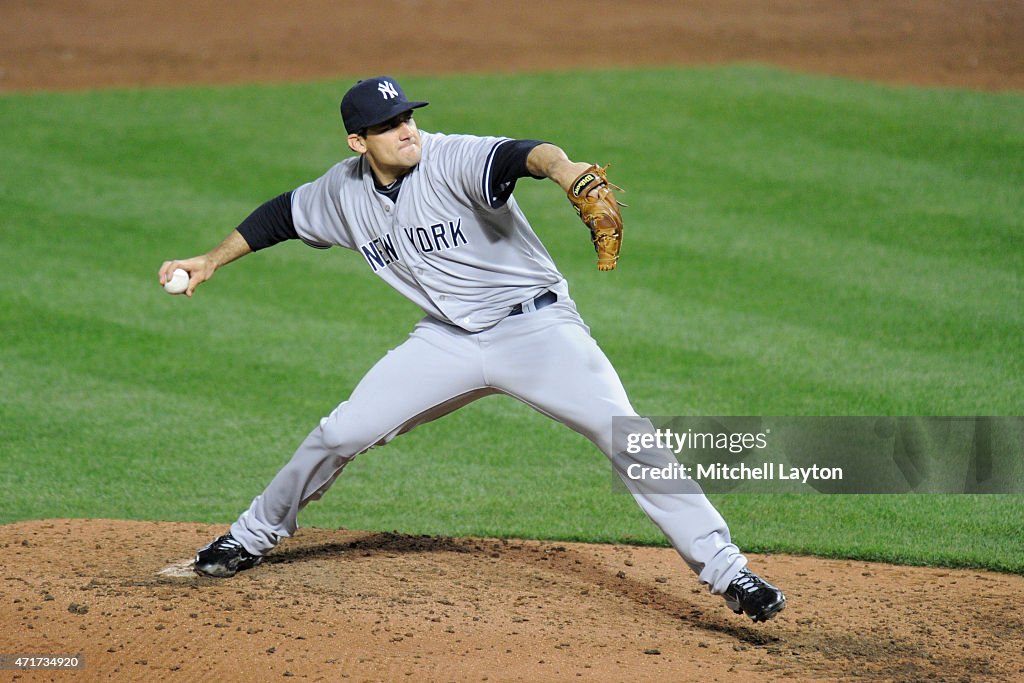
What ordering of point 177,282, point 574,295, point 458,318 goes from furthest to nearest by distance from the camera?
point 574,295 → point 177,282 → point 458,318

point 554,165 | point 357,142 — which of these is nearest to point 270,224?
point 357,142

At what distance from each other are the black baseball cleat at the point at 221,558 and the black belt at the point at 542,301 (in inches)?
59.0

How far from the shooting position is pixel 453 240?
4.56 meters

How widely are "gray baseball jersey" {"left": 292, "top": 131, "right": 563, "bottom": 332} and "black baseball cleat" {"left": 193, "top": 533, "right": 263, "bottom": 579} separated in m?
1.27

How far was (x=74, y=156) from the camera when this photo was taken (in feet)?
37.7

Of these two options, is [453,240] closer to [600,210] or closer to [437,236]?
[437,236]

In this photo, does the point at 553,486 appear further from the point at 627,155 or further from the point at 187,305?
the point at 627,155

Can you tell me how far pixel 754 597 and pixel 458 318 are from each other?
1.48m

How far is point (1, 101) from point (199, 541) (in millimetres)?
9447

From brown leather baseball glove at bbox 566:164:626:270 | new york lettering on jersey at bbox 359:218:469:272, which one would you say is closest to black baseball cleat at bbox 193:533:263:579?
new york lettering on jersey at bbox 359:218:469:272

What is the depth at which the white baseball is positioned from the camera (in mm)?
4773

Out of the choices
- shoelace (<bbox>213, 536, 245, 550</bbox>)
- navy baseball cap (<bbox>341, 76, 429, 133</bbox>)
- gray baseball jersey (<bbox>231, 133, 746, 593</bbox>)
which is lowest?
shoelace (<bbox>213, 536, 245, 550</bbox>)

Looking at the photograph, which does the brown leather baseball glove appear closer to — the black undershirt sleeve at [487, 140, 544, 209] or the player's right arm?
the black undershirt sleeve at [487, 140, 544, 209]

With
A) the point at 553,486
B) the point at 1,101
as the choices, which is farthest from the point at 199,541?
the point at 1,101
